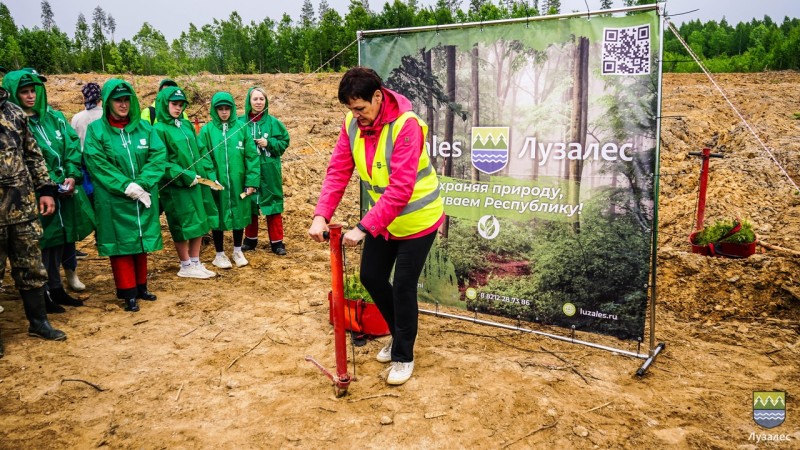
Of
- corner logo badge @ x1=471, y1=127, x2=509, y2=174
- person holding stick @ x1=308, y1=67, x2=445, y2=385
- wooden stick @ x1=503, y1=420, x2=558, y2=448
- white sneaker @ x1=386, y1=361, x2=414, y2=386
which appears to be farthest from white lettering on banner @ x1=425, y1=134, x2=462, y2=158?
wooden stick @ x1=503, y1=420, x2=558, y2=448

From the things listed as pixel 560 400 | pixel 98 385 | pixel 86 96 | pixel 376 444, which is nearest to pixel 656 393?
pixel 560 400

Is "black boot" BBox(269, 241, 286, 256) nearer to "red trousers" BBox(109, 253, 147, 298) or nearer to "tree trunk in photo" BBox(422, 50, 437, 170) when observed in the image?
"red trousers" BBox(109, 253, 147, 298)

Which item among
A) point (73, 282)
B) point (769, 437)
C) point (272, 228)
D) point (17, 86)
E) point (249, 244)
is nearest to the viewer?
point (769, 437)

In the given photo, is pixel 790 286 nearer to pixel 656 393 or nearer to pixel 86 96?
pixel 656 393

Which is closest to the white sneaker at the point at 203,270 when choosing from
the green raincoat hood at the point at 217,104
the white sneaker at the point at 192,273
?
the white sneaker at the point at 192,273

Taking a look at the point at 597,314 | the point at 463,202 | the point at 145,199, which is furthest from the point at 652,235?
the point at 145,199

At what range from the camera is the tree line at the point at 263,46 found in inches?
1188

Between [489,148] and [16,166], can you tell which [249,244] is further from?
[489,148]

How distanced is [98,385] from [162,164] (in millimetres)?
2154

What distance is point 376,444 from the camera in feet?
8.87

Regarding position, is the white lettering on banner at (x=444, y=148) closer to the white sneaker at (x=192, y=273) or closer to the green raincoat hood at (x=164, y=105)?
the green raincoat hood at (x=164, y=105)

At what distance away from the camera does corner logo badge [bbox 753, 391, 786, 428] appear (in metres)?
2.87

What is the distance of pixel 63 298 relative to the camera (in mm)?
4738

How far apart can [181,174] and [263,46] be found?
3961cm
